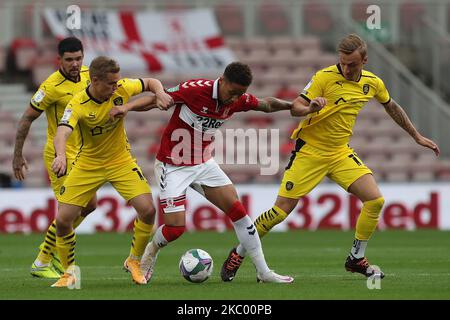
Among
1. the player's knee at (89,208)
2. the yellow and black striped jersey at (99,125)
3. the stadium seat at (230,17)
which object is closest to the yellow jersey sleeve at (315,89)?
the yellow and black striped jersey at (99,125)

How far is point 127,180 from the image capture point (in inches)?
407

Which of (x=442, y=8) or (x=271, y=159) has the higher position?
(x=442, y=8)

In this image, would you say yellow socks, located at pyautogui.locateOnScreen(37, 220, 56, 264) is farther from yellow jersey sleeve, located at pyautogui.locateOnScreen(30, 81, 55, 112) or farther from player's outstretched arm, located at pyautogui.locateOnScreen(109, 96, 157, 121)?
player's outstretched arm, located at pyautogui.locateOnScreen(109, 96, 157, 121)

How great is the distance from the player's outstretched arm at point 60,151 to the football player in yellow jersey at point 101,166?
0.52 feet

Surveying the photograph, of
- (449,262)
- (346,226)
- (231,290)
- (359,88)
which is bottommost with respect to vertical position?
(346,226)

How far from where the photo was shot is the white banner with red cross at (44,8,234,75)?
23984 millimetres

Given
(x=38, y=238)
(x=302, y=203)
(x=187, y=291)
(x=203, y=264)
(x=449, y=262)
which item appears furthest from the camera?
(x=302, y=203)

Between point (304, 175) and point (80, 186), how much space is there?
2.34 meters

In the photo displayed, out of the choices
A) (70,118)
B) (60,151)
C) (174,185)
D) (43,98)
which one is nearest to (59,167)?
(60,151)

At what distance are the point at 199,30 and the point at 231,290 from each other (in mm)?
15052

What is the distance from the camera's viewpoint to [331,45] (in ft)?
82.4

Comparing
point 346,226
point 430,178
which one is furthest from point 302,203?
point 430,178

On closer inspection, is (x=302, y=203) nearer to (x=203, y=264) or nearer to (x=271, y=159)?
(x=271, y=159)

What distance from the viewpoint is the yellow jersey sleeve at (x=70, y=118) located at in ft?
32.1
